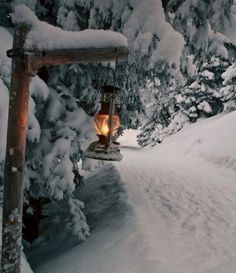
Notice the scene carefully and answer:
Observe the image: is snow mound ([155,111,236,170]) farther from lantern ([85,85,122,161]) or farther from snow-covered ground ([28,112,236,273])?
lantern ([85,85,122,161])

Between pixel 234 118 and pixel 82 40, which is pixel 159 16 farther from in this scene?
pixel 234 118

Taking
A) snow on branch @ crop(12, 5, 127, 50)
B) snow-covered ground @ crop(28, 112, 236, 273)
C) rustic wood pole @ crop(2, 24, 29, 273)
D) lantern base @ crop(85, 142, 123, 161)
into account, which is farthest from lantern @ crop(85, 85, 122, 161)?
snow-covered ground @ crop(28, 112, 236, 273)

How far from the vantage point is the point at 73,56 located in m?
4.49

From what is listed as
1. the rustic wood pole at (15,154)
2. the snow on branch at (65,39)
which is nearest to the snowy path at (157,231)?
the rustic wood pole at (15,154)

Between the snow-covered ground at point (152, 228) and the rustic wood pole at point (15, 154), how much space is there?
2062mm

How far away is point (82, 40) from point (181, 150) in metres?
18.5

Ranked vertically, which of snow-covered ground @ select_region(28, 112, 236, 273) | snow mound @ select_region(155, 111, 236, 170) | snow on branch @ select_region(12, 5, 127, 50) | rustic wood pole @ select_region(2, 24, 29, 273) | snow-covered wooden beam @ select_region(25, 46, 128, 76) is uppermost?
snow on branch @ select_region(12, 5, 127, 50)

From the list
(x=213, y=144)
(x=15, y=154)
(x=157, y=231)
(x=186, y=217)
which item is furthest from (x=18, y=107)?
(x=213, y=144)

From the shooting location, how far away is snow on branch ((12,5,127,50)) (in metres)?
4.41

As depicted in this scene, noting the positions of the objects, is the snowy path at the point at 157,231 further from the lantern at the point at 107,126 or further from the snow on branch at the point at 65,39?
the snow on branch at the point at 65,39

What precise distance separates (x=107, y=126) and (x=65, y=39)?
1246 millimetres

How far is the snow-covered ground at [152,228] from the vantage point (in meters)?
6.31

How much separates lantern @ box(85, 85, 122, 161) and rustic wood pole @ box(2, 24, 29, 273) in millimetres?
973

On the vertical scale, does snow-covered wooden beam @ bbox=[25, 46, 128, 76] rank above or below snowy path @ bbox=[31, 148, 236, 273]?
above
